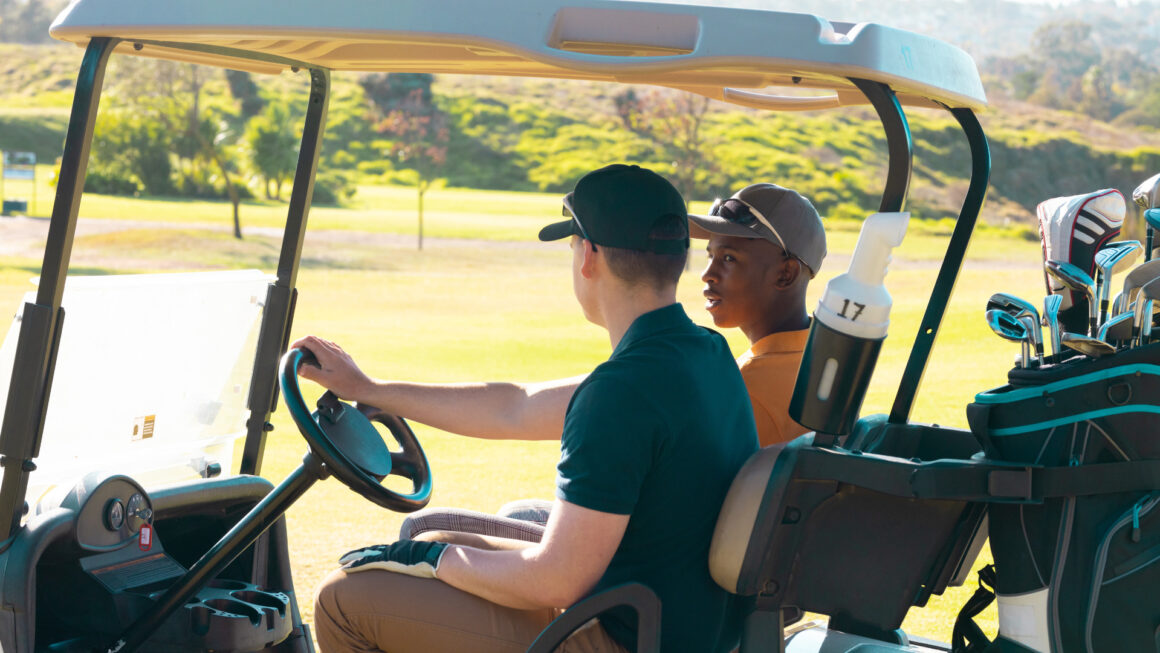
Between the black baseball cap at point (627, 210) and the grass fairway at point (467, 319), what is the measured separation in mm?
2961

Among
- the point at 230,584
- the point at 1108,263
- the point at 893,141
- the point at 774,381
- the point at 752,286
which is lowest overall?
the point at 230,584

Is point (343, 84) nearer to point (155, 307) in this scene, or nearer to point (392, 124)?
point (392, 124)

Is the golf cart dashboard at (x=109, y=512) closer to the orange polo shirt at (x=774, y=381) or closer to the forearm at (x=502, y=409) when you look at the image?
the forearm at (x=502, y=409)

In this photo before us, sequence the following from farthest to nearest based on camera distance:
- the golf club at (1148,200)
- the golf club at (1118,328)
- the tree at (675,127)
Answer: the tree at (675,127) → the golf club at (1148,200) → the golf club at (1118,328)

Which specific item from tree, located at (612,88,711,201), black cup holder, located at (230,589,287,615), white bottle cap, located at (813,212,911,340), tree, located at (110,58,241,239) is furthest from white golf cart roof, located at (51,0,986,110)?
tree, located at (110,58,241,239)

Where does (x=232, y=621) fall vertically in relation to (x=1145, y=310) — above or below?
below

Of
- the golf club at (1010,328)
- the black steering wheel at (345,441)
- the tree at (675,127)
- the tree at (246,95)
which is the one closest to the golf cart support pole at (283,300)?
the black steering wheel at (345,441)

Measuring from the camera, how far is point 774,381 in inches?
106

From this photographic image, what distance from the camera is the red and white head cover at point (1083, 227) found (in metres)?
2.11

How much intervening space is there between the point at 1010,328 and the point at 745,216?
0.99 m

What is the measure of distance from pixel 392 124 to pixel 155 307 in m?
62.2

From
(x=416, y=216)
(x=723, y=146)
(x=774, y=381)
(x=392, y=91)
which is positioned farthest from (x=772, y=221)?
(x=392, y=91)

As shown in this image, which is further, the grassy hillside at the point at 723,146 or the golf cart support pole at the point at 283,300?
the grassy hillside at the point at 723,146

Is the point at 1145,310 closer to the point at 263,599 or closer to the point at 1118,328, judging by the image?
the point at 1118,328
